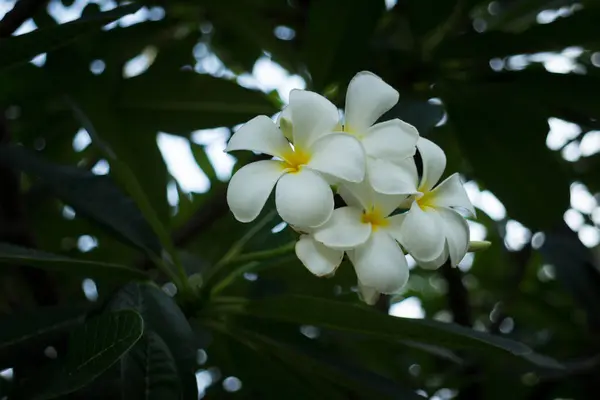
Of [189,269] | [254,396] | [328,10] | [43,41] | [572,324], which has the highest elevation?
[43,41]

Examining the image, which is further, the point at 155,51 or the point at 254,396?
the point at 155,51

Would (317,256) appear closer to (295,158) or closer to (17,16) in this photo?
(295,158)

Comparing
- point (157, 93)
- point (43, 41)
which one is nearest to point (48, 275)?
point (157, 93)

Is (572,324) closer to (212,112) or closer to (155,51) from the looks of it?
(212,112)

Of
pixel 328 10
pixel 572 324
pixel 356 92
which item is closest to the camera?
pixel 356 92

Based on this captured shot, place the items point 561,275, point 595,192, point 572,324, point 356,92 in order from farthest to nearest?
point 595,192 → point 572,324 → point 561,275 → point 356,92

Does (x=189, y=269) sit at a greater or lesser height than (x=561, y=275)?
greater

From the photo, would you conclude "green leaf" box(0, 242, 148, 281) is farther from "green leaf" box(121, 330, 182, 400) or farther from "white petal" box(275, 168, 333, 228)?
"white petal" box(275, 168, 333, 228)

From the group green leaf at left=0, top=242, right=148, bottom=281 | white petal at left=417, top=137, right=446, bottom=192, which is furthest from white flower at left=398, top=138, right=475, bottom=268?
green leaf at left=0, top=242, right=148, bottom=281
